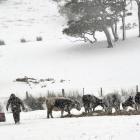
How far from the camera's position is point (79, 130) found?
20.7 m

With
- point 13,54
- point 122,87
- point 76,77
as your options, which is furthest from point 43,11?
point 122,87

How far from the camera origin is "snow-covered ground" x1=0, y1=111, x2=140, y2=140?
19.2m

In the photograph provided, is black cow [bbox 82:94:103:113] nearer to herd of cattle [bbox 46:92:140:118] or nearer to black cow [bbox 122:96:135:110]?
herd of cattle [bbox 46:92:140:118]

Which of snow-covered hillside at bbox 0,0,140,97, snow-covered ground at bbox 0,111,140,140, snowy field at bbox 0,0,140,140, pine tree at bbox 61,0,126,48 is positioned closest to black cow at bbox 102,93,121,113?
snowy field at bbox 0,0,140,140

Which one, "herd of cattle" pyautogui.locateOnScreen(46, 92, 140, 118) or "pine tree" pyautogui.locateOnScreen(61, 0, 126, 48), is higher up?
"pine tree" pyautogui.locateOnScreen(61, 0, 126, 48)

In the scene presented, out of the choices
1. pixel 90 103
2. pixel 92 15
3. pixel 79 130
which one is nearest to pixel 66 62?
pixel 92 15

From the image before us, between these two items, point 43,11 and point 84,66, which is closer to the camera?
point 84,66

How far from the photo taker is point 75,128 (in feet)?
69.9

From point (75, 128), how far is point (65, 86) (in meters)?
23.5

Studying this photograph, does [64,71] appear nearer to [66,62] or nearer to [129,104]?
[66,62]

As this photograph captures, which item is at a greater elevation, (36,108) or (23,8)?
(23,8)

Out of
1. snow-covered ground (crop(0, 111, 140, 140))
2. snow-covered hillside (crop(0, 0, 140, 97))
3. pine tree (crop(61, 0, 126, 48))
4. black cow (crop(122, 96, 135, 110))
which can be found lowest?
snow-covered ground (crop(0, 111, 140, 140))

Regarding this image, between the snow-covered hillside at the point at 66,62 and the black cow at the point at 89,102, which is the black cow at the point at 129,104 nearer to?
the black cow at the point at 89,102

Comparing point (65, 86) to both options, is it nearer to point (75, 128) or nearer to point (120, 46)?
point (120, 46)
